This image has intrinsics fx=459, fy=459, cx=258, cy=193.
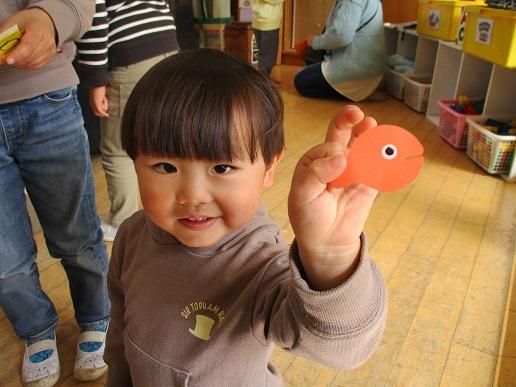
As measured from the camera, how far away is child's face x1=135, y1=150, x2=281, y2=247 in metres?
0.49

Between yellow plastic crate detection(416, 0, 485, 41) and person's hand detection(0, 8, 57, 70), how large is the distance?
2.48 metres

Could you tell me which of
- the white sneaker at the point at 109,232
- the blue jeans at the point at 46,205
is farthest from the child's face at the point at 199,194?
the white sneaker at the point at 109,232

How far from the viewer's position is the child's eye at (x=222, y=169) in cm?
50

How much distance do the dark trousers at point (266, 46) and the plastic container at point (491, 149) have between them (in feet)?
6.24

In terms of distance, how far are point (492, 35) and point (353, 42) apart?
4.34ft

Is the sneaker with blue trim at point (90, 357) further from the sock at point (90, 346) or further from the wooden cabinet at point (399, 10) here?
the wooden cabinet at point (399, 10)

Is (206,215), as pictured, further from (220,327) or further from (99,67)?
(99,67)

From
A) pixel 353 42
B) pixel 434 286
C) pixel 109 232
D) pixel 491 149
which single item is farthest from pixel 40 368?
pixel 353 42

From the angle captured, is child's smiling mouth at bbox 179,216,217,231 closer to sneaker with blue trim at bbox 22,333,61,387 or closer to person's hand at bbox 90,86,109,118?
sneaker with blue trim at bbox 22,333,61,387

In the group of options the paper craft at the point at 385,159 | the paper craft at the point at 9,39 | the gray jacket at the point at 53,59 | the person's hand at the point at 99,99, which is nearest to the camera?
the paper craft at the point at 385,159

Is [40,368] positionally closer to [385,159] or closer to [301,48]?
[385,159]

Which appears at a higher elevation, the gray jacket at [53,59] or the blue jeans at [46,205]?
the gray jacket at [53,59]

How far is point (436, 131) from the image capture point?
8.90 feet

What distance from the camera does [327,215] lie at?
0.39 metres
